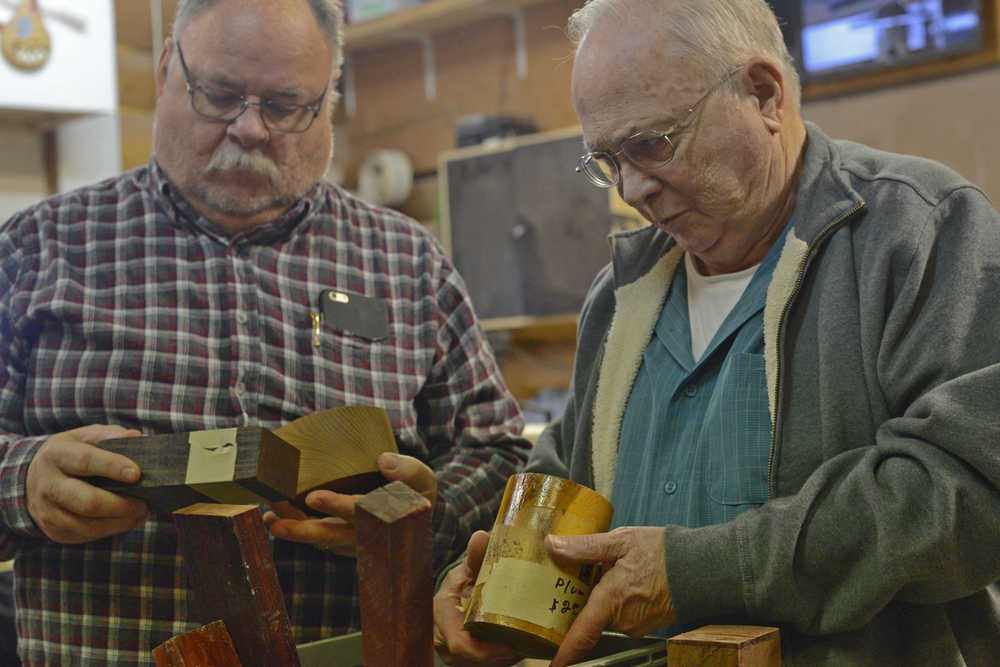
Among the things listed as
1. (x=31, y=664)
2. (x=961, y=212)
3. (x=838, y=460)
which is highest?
(x=961, y=212)

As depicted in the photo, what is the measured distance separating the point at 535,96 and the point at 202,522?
391 centimetres

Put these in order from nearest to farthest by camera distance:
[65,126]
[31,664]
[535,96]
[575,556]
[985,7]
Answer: [575,556]
[31,664]
[985,7]
[65,126]
[535,96]

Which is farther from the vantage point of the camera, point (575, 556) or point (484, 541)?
point (484, 541)

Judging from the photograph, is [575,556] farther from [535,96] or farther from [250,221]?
[535,96]

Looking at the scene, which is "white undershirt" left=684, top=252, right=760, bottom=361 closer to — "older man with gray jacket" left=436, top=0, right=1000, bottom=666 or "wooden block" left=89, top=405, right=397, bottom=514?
"older man with gray jacket" left=436, top=0, right=1000, bottom=666

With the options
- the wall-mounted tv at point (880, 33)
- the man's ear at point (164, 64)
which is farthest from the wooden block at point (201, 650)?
the wall-mounted tv at point (880, 33)

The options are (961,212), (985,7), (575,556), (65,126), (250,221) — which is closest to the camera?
(575,556)

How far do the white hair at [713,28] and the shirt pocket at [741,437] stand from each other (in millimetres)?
342

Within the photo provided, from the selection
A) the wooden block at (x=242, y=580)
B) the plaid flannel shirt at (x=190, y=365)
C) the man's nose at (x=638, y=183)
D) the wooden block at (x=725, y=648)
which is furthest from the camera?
the plaid flannel shirt at (x=190, y=365)

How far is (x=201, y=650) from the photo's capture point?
994mm

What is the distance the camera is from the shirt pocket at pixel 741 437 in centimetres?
120

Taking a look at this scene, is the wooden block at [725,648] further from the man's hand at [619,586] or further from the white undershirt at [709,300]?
the white undershirt at [709,300]

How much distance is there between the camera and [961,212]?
1145mm

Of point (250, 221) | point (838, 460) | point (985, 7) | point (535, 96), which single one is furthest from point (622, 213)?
point (838, 460)
